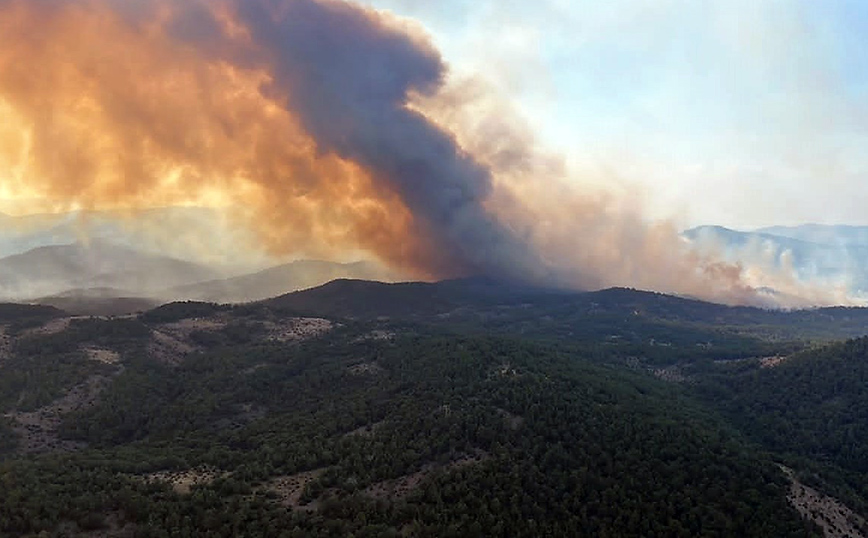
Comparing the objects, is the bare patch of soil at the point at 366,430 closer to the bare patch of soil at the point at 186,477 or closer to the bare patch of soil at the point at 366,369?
the bare patch of soil at the point at 186,477

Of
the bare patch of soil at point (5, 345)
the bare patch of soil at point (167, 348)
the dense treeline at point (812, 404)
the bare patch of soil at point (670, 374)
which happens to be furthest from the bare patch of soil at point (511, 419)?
the bare patch of soil at point (5, 345)

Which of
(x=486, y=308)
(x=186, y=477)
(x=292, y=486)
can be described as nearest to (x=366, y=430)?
(x=292, y=486)

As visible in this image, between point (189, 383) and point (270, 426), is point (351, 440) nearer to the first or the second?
point (270, 426)

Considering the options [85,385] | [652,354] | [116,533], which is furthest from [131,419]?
[652,354]

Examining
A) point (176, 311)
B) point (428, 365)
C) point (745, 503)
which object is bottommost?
point (745, 503)

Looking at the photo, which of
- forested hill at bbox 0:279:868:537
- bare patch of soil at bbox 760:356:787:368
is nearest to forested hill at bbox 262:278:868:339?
forested hill at bbox 0:279:868:537
